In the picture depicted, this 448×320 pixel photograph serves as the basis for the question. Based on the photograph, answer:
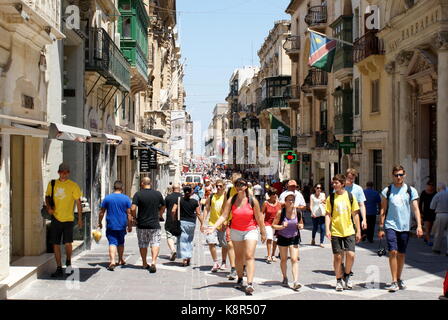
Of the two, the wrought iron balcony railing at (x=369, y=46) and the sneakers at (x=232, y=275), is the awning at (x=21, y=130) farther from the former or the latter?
the wrought iron balcony railing at (x=369, y=46)

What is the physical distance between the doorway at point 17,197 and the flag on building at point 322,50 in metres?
17.7

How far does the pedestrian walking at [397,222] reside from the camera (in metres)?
10.3

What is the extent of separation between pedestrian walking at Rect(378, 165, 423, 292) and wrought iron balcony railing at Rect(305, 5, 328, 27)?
92.4 feet

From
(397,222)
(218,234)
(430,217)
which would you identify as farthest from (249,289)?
(430,217)

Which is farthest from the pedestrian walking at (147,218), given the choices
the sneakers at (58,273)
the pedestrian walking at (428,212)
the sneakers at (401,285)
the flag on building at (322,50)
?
the flag on building at (322,50)

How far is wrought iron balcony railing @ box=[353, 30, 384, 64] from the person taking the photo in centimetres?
2470

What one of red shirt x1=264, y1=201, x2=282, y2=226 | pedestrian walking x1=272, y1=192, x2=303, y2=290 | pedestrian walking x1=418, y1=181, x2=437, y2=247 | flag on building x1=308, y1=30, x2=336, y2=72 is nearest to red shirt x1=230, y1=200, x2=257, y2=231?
pedestrian walking x1=272, y1=192, x2=303, y2=290

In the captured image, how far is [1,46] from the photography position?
31.7ft

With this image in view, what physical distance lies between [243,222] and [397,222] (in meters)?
2.36

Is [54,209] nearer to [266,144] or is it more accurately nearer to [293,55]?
[293,55]

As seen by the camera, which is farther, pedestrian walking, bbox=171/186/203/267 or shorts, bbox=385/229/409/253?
pedestrian walking, bbox=171/186/203/267

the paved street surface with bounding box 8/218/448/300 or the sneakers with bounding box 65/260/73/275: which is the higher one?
the sneakers with bounding box 65/260/73/275

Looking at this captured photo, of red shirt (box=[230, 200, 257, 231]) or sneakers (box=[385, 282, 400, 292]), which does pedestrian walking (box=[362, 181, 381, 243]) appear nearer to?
sneakers (box=[385, 282, 400, 292])

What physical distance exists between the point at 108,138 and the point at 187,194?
308cm
